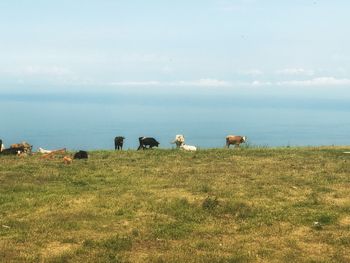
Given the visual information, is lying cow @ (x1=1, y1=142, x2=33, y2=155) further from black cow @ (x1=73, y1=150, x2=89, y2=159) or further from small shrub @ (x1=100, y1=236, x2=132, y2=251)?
small shrub @ (x1=100, y1=236, x2=132, y2=251)

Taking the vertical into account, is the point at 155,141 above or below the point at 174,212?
above

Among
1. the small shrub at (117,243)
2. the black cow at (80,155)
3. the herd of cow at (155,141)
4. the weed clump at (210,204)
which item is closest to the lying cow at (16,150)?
the black cow at (80,155)

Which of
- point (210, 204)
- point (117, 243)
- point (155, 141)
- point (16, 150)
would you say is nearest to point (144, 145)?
point (155, 141)

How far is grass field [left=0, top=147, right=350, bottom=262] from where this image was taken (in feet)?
42.0

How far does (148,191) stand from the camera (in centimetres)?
1983

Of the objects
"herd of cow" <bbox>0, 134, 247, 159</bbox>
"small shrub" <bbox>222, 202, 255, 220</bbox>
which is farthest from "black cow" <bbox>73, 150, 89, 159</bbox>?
"small shrub" <bbox>222, 202, 255, 220</bbox>

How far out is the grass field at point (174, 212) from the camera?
1280 centimetres

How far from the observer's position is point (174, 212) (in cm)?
1666

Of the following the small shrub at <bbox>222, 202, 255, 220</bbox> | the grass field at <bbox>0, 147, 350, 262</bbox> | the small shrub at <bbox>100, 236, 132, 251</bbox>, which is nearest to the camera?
the grass field at <bbox>0, 147, 350, 262</bbox>

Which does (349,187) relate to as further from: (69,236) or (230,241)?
(69,236)

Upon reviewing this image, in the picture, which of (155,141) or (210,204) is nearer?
(210,204)

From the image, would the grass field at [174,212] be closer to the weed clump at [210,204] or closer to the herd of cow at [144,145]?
the weed clump at [210,204]

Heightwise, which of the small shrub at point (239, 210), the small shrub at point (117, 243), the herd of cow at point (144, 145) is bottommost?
the small shrub at point (117, 243)

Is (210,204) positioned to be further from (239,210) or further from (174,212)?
(174,212)
